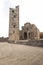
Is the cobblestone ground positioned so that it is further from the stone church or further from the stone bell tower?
the stone bell tower

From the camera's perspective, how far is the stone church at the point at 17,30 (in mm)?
39503

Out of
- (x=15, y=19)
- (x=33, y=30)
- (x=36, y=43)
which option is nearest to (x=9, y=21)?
(x=15, y=19)

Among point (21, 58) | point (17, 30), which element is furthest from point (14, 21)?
point (21, 58)

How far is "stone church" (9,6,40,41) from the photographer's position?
130ft

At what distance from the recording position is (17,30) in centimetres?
4231

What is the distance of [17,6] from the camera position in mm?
43781

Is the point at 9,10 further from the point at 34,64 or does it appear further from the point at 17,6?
the point at 34,64

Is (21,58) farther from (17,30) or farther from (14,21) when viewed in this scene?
(14,21)

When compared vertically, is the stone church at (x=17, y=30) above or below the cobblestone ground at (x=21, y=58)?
above

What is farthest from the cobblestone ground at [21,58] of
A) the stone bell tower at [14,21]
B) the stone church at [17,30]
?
the stone bell tower at [14,21]

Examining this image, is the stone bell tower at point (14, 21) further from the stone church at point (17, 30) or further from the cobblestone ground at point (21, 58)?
the cobblestone ground at point (21, 58)

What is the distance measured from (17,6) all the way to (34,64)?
39753 mm

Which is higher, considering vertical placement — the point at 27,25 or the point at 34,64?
the point at 27,25

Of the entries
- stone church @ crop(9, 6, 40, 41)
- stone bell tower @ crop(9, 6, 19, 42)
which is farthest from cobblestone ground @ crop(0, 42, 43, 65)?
stone bell tower @ crop(9, 6, 19, 42)
